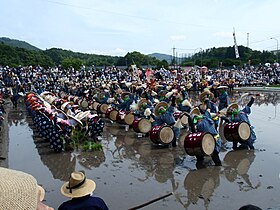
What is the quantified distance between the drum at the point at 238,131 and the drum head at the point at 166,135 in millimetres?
1552

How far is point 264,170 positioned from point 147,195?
280cm

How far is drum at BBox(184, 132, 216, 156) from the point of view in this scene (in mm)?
7352

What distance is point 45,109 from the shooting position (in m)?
10.7

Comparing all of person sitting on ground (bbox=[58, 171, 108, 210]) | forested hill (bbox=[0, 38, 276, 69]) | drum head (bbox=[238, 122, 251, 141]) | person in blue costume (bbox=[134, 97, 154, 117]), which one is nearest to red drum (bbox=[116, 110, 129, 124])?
person in blue costume (bbox=[134, 97, 154, 117])

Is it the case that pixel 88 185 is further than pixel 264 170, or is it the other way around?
pixel 264 170

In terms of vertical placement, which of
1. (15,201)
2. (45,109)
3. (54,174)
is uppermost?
(15,201)

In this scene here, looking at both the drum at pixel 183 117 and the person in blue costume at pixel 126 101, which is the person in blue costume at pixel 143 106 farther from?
the person in blue costume at pixel 126 101

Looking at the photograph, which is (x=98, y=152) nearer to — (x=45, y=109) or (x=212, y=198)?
(x=45, y=109)

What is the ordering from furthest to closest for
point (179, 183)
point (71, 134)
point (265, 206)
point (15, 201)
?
point (71, 134), point (179, 183), point (265, 206), point (15, 201)

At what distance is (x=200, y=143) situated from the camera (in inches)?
289

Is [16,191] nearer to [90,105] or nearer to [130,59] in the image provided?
[90,105]

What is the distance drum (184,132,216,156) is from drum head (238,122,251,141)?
4.79 ft

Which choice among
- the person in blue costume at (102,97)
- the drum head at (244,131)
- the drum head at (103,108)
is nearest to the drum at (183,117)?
the drum head at (244,131)

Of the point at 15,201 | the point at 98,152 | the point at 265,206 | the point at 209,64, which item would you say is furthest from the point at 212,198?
the point at 209,64
